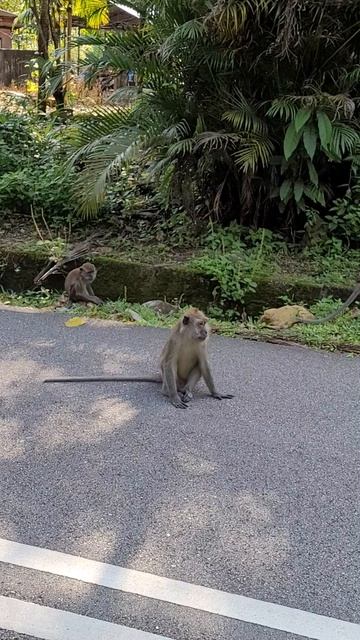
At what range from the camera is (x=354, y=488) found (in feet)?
13.1

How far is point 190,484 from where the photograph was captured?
3.98m

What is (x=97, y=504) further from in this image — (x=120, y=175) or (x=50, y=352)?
(x=120, y=175)

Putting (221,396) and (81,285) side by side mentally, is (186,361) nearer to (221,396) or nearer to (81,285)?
(221,396)

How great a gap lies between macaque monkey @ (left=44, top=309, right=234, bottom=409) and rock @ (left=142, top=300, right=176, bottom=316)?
248 cm

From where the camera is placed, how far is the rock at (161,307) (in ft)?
26.1

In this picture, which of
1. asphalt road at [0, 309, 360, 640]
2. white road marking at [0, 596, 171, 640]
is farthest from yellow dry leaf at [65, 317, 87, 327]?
white road marking at [0, 596, 171, 640]

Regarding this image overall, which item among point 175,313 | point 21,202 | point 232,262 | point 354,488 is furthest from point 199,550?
point 21,202

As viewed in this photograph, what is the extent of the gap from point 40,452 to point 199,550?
1.38 m

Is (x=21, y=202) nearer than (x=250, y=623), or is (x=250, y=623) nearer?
(x=250, y=623)

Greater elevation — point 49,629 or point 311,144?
point 311,144

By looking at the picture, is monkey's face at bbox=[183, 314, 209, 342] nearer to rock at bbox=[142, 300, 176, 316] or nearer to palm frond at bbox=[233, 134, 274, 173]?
rock at bbox=[142, 300, 176, 316]

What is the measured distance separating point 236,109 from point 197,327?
443 centimetres

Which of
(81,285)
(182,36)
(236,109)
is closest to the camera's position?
(81,285)

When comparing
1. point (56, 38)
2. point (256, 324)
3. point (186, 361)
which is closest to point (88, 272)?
point (256, 324)
